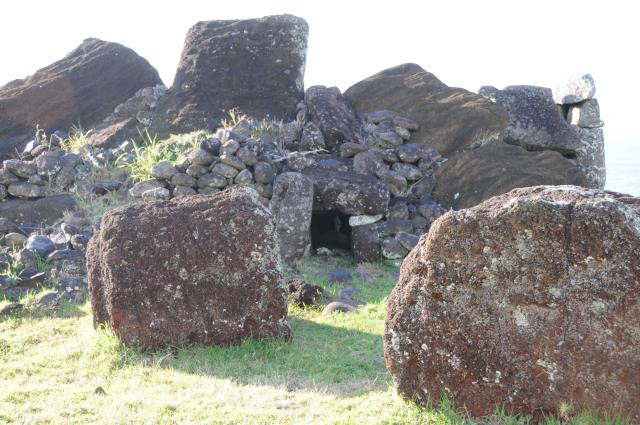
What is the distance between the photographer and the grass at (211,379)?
628 cm

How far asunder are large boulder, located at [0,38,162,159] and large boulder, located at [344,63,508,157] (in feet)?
15.4

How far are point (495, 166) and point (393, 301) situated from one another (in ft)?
28.5

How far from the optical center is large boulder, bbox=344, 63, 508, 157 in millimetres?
15391

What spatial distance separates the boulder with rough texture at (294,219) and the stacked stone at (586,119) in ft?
21.9

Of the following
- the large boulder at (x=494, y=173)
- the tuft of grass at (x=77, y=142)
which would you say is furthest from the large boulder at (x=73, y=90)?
the large boulder at (x=494, y=173)

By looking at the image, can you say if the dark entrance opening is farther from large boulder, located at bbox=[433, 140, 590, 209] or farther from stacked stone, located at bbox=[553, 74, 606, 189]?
stacked stone, located at bbox=[553, 74, 606, 189]

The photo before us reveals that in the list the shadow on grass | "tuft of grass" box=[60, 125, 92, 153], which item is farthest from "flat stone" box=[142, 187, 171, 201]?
the shadow on grass

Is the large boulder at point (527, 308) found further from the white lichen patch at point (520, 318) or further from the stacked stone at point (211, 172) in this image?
the stacked stone at point (211, 172)

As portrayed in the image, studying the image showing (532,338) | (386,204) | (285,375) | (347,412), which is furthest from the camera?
(386,204)

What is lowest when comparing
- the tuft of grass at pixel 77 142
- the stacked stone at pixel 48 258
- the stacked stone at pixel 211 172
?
the stacked stone at pixel 48 258

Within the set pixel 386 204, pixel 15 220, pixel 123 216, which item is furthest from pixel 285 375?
pixel 15 220

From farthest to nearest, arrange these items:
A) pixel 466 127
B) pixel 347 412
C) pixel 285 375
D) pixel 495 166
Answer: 1. pixel 466 127
2. pixel 495 166
3. pixel 285 375
4. pixel 347 412

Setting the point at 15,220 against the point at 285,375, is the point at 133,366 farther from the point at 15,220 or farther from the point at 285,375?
the point at 15,220

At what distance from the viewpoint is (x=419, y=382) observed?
613 cm
